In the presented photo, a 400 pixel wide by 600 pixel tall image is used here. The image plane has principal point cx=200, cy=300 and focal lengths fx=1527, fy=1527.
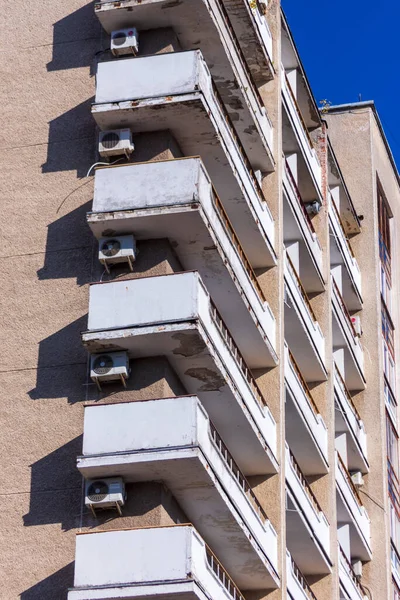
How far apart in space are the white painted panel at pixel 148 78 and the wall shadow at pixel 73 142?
1.10 meters

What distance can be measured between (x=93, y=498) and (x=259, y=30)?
1396cm

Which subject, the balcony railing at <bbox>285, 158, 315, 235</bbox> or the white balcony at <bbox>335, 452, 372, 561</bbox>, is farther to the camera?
the white balcony at <bbox>335, 452, 372, 561</bbox>

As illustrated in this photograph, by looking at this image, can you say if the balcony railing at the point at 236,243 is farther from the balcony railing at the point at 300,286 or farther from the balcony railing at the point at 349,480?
the balcony railing at the point at 349,480

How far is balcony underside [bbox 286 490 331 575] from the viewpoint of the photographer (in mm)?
35094

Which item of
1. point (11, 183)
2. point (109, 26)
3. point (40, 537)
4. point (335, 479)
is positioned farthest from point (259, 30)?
point (40, 537)

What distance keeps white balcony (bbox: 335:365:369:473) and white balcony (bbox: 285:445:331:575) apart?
5.38 metres

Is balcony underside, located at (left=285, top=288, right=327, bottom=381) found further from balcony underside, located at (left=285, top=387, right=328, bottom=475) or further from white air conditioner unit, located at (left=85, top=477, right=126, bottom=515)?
white air conditioner unit, located at (left=85, top=477, right=126, bottom=515)

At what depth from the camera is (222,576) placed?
92.4 feet

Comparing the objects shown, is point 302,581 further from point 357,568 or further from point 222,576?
point 357,568

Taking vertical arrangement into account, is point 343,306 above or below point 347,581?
above

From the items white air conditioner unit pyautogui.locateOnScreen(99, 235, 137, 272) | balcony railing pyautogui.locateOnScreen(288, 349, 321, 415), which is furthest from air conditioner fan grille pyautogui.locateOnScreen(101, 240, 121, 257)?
balcony railing pyautogui.locateOnScreen(288, 349, 321, 415)

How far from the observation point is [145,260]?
1128 inches

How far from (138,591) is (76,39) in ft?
40.2

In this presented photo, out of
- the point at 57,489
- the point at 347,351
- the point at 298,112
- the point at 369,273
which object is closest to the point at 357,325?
the point at 369,273
